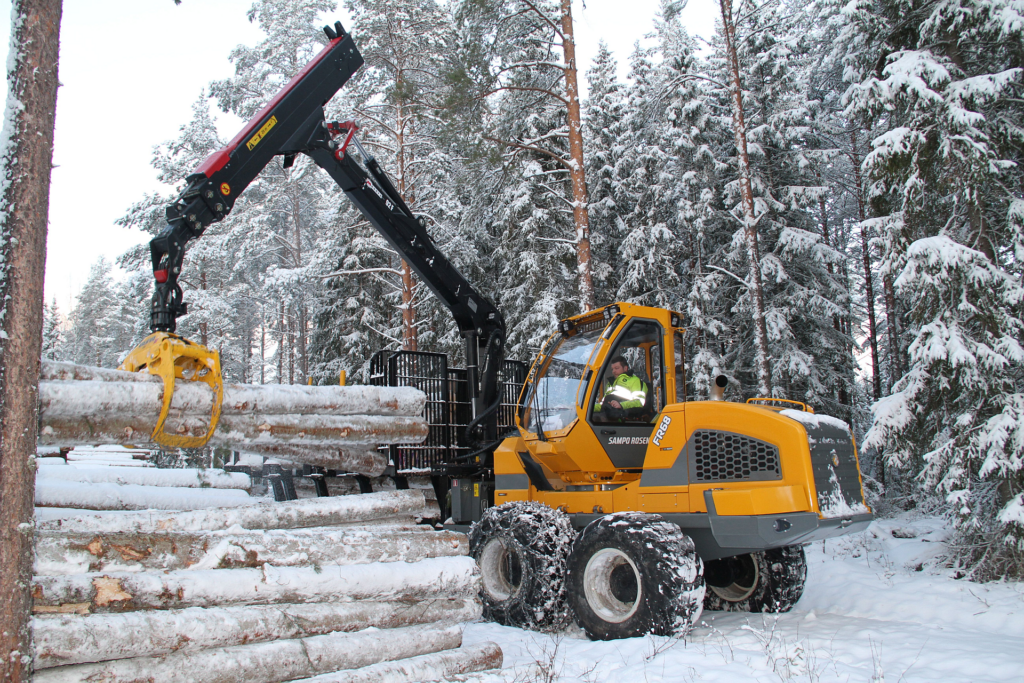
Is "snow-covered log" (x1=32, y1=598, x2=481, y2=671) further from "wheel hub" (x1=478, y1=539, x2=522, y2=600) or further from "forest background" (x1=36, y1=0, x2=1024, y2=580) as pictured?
"forest background" (x1=36, y1=0, x2=1024, y2=580)

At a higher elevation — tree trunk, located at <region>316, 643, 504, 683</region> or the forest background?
the forest background

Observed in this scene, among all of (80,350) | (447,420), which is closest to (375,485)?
(447,420)

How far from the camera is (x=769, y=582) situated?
756 cm

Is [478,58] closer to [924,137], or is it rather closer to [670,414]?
[924,137]

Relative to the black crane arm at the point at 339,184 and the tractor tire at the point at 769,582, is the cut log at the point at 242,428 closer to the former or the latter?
the black crane arm at the point at 339,184

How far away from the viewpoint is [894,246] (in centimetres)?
993

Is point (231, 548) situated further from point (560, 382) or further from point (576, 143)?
point (576, 143)

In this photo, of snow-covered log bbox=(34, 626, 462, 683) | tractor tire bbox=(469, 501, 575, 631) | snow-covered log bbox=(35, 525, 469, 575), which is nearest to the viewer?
snow-covered log bbox=(34, 626, 462, 683)

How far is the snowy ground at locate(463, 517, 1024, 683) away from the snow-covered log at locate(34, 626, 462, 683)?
61cm

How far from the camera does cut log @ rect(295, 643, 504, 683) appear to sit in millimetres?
4195

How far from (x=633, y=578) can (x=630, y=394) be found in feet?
6.04

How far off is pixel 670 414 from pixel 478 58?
8412 mm

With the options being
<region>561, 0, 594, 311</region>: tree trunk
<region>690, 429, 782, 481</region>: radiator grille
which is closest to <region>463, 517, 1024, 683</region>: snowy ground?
<region>690, 429, 782, 481</region>: radiator grille

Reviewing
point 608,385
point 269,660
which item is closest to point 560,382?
point 608,385
